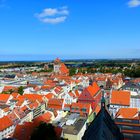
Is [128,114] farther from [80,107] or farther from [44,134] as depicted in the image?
[44,134]

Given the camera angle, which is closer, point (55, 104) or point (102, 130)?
point (102, 130)

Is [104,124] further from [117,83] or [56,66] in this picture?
[56,66]

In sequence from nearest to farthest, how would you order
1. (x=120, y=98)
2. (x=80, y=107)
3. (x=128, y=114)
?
(x=128, y=114), (x=80, y=107), (x=120, y=98)

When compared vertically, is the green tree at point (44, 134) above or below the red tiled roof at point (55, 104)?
above

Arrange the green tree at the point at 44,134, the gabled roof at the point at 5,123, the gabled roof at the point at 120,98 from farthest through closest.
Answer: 1. the gabled roof at the point at 120,98
2. the gabled roof at the point at 5,123
3. the green tree at the point at 44,134

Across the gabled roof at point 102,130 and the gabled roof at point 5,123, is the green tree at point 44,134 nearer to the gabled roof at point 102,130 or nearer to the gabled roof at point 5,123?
the gabled roof at point 5,123

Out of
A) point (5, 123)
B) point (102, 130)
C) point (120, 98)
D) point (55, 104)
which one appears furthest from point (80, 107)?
point (102, 130)

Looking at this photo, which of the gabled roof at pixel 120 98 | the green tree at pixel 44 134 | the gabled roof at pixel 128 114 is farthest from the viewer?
the gabled roof at pixel 120 98

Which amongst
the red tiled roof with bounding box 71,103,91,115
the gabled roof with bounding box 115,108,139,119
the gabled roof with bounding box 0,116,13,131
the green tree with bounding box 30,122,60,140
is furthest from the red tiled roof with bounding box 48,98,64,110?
the green tree with bounding box 30,122,60,140

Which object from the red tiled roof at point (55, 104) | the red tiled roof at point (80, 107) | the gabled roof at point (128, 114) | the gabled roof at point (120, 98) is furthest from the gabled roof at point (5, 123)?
the gabled roof at point (120, 98)

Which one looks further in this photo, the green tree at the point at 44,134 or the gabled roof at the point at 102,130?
the green tree at the point at 44,134
